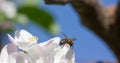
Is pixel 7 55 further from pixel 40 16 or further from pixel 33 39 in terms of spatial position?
pixel 40 16

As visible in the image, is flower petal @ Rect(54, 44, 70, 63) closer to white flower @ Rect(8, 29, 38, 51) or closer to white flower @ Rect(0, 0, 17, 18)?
white flower @ Rect(8, 29, 38, 51)

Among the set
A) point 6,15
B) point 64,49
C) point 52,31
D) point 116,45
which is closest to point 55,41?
point 64,49

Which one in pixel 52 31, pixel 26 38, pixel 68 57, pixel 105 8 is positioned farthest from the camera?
pixel 52 31

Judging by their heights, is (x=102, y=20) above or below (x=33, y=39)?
above

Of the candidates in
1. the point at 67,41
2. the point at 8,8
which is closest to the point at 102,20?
the point at 67,41

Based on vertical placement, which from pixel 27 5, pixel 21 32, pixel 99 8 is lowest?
pixel 21 32

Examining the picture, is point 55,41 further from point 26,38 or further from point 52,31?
point 52,31
